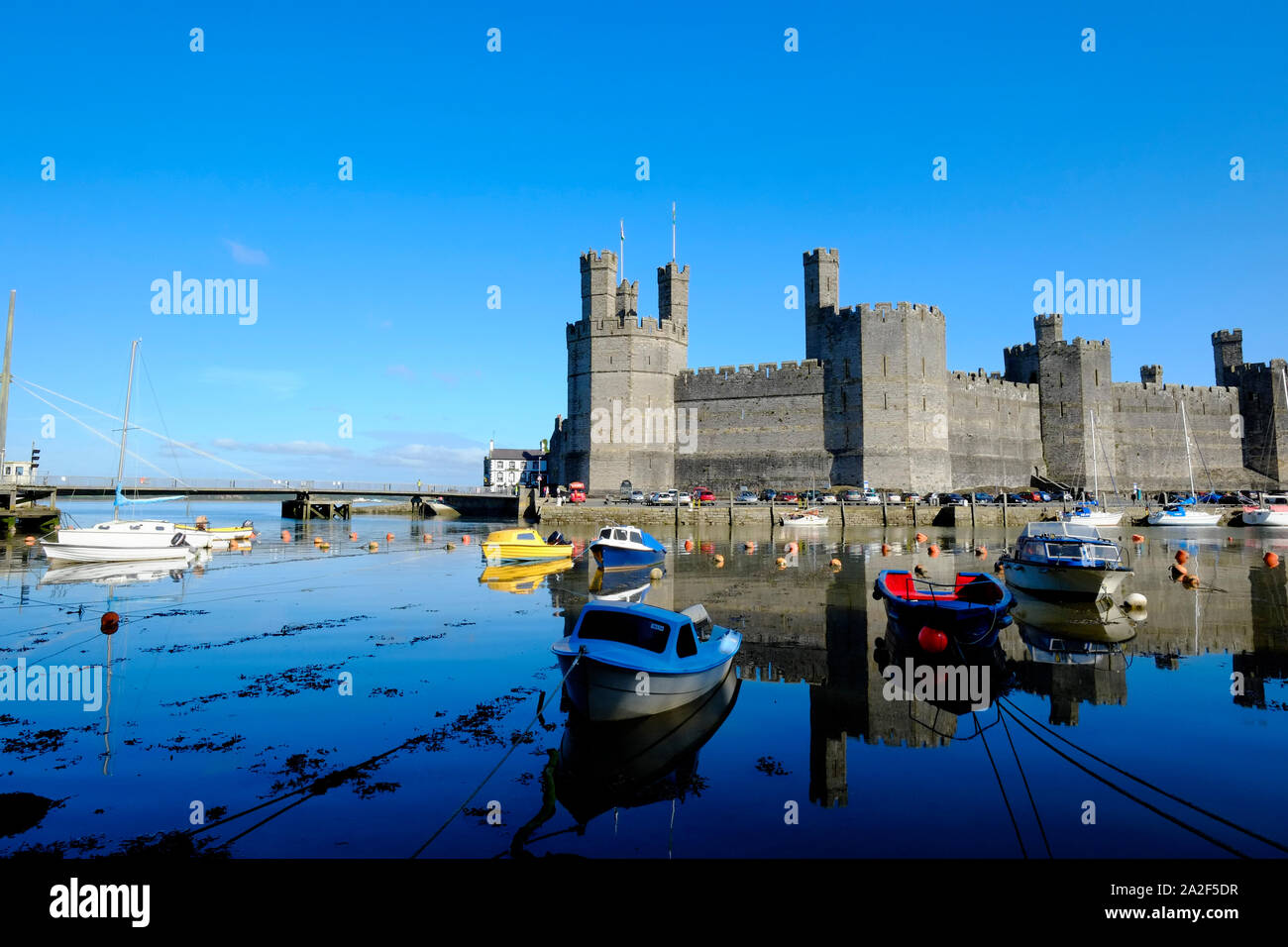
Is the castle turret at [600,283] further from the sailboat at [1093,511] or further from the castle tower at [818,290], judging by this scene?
the sailboat at [1093,511]

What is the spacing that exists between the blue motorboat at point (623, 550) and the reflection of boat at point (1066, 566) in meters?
10.2

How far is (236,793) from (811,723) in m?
5.88

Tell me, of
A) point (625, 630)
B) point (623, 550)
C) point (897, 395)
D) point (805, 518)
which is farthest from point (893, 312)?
point (625, 630)

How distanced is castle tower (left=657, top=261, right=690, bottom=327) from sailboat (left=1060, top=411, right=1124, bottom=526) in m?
29.7

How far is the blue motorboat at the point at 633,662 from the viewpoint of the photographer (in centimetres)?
841

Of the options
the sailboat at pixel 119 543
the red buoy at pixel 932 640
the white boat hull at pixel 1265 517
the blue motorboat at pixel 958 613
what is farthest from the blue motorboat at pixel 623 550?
the white boat hull at pixel 1265 517

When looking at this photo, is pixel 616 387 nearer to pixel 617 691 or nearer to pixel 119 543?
pixel 119 543

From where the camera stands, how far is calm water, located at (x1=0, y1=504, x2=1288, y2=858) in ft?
19.3

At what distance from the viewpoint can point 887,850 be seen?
5.61 m

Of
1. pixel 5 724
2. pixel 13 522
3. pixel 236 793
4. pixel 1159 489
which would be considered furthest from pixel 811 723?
pixel 1159 489

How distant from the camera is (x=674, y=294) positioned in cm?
5722

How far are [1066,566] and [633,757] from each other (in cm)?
1288
